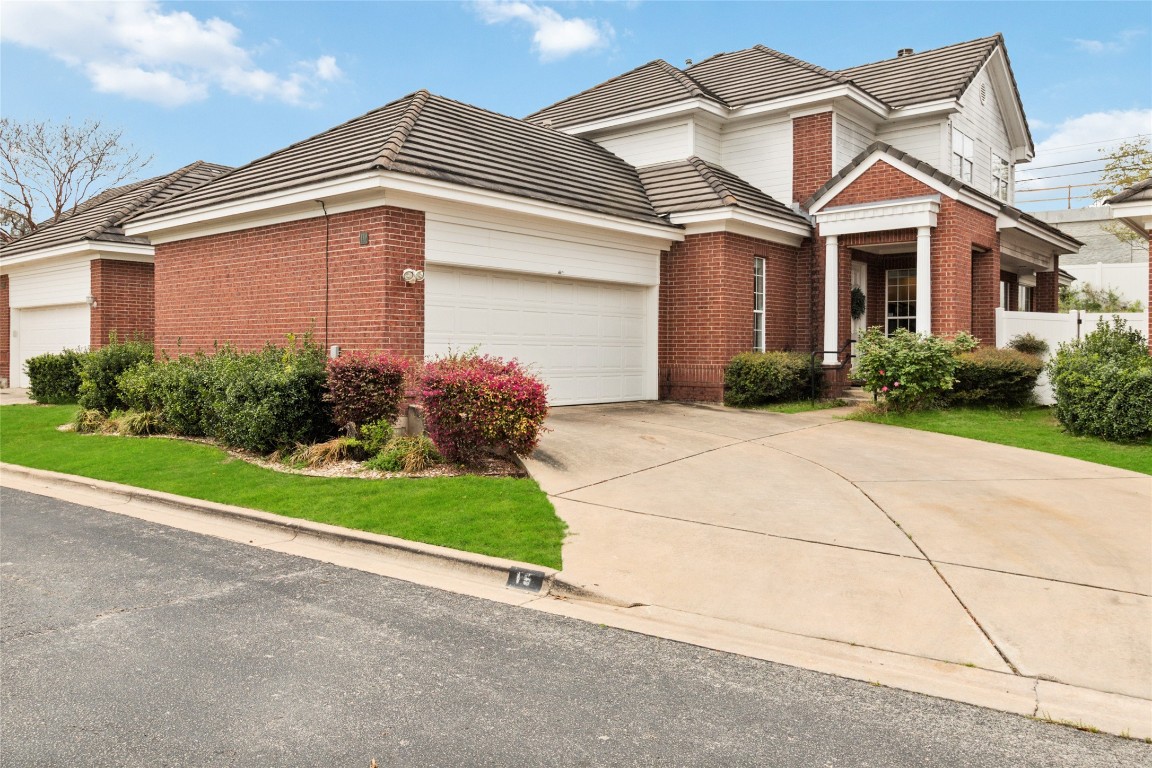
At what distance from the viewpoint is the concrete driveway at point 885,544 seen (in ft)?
17.5

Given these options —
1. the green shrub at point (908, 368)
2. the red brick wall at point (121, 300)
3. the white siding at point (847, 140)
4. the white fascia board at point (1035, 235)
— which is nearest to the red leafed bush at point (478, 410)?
the green shrub at point (908, 368)

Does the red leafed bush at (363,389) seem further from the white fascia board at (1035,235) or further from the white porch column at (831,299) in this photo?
the white fascia board at (1035,235)

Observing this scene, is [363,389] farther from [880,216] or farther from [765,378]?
[880,216]

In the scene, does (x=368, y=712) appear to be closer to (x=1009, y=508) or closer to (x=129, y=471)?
(x=1009, y=508)

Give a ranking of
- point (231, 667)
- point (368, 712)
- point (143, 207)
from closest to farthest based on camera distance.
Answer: point (368, 712) < point (231, 667) < point (143, 207)

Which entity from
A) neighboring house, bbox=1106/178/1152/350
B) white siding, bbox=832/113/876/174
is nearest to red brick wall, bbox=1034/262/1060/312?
white siding, bbox=832/113/876/174

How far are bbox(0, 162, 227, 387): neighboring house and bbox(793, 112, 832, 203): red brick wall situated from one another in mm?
15666

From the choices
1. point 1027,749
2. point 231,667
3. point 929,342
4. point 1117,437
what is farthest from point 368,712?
point 929,342

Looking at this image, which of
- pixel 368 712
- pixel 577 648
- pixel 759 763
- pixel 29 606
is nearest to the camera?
pixel 759 763

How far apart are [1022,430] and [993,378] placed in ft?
6.96

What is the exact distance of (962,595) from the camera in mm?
5930

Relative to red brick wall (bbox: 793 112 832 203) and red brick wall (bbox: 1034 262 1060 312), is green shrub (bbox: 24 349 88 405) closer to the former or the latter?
red brick wall (bbox: 793 112 832 203)

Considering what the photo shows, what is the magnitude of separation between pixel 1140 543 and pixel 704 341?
9.78 metres

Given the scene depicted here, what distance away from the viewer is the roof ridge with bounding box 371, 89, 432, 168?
12117mm
